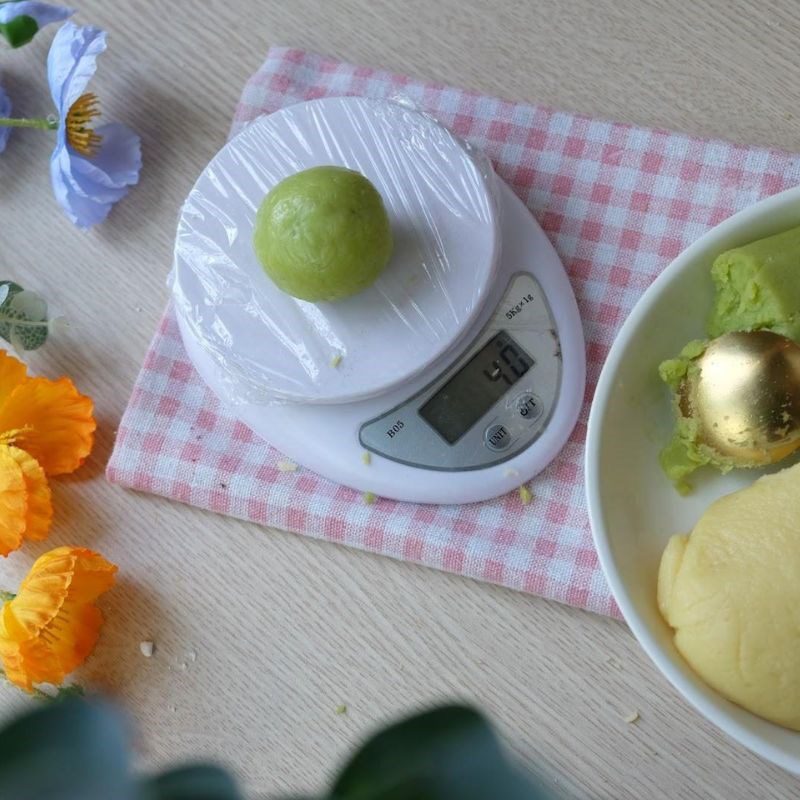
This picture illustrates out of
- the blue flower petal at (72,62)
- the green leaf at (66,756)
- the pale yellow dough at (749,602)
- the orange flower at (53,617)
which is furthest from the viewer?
the blue flower petal at (72,62)

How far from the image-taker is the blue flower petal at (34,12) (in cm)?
83

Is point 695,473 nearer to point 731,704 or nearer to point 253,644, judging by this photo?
point 731,704

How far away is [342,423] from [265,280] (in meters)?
0.13

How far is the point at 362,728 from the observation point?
29.2 inches

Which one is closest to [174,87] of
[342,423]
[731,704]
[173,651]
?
[342,423]

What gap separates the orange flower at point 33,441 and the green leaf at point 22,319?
0.8 inches

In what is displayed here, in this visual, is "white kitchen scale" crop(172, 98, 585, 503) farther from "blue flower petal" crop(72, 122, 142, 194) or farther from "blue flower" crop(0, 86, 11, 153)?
"blue flower" crop(0, 86, 11, 153)

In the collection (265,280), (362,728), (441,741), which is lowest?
(362,728)

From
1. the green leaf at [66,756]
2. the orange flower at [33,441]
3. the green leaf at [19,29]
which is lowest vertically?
the orange flower at [33,441]

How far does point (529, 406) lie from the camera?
747 mm

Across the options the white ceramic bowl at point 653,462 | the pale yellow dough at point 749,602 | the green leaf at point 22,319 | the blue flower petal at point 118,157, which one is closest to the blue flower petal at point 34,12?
the blue flower petal at point 118,157

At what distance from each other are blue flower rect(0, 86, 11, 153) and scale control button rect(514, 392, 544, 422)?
1.75ft

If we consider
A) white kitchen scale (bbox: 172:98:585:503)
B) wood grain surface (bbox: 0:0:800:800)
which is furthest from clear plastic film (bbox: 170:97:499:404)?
wood grain surface (bbox: 0:0:800:800)

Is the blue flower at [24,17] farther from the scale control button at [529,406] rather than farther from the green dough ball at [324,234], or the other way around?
the scale control button at [529,406]
